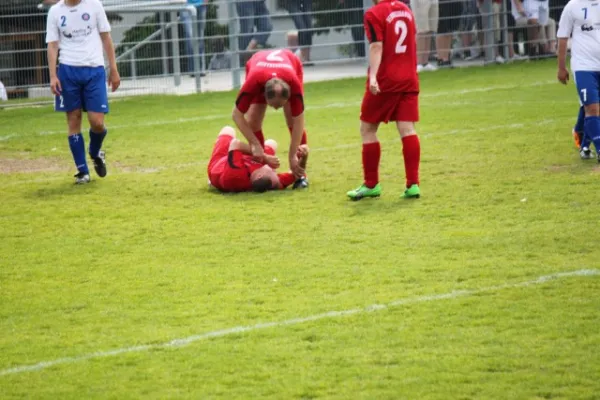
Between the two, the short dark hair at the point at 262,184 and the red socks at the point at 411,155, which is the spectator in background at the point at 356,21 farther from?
the red socks at the point at 411,155

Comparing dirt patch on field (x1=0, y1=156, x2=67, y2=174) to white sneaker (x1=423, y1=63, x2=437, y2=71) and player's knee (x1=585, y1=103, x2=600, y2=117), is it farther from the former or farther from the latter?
white sneaker (x1=423, y1=63, x2=437, y2=71)

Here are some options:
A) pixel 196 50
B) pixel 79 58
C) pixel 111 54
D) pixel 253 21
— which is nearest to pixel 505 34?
pixel 253 21

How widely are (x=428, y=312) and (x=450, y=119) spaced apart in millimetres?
9938

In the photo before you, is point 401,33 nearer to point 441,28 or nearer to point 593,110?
point 593,110

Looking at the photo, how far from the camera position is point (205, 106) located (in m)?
20.3

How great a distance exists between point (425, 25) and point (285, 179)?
13.1 m

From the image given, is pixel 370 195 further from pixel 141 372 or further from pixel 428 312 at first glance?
pixel 141 372

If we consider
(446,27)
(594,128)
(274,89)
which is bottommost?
(594,128)

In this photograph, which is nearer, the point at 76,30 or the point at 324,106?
the point at 76,30

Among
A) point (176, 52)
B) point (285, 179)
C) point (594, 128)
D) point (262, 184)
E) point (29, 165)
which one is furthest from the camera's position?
point (176, 52)

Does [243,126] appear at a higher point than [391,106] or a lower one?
lower

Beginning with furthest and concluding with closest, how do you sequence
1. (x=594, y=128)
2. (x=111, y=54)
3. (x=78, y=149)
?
(x=78, y=149) < (x=111, y=54) < (x=594, y=128)

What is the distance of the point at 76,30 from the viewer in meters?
12.6

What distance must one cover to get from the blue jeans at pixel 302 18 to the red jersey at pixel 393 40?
13167 mm
